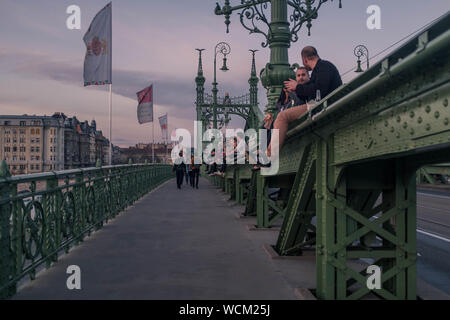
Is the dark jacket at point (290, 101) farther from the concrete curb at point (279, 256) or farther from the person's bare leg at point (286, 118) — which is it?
the concrete curb at point (279, 256)

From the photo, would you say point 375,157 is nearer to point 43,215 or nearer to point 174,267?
point 174,267

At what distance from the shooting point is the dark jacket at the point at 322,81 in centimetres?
578

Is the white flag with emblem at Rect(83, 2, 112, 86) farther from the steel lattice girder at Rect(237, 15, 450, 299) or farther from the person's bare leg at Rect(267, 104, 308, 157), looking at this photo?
the steel lattice girder at Rect(237, 15, 450, 299)

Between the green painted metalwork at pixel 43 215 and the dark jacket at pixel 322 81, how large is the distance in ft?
11.7

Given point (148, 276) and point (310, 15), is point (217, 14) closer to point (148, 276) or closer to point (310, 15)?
point (310, 15)

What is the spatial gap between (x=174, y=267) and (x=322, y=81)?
3.32m

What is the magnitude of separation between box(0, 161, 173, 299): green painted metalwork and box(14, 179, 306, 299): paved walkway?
0.25 metres

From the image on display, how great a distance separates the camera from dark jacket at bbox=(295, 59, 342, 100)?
5777 millimetres

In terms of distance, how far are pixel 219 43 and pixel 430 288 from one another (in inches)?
967

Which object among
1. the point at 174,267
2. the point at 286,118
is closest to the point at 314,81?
the point at 286,118

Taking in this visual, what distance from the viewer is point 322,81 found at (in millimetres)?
5789

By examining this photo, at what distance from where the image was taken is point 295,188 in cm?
637

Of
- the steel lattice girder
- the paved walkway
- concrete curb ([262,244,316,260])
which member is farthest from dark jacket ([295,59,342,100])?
concrete curb ([262,244,316,260])
